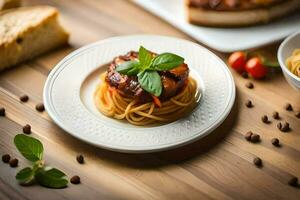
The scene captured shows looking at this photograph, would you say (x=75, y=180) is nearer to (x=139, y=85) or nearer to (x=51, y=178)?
(x=51, y=178)

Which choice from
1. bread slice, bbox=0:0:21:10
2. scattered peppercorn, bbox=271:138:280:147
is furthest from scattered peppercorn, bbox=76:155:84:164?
bread slice, bbox=0:0:21:10

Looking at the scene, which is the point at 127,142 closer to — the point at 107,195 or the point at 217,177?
the point at 107,195

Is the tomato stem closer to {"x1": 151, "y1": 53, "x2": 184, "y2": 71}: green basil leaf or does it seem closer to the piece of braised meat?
the piece of braised meat

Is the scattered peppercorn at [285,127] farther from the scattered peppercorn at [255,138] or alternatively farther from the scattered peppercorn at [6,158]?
the scattered peppercorn at [6,158]

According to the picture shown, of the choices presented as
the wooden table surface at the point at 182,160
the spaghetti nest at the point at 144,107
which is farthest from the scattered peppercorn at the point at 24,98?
the spaghetti nest at the point at 144,107

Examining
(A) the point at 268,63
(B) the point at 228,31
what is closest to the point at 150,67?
(A) the point at 268,63
